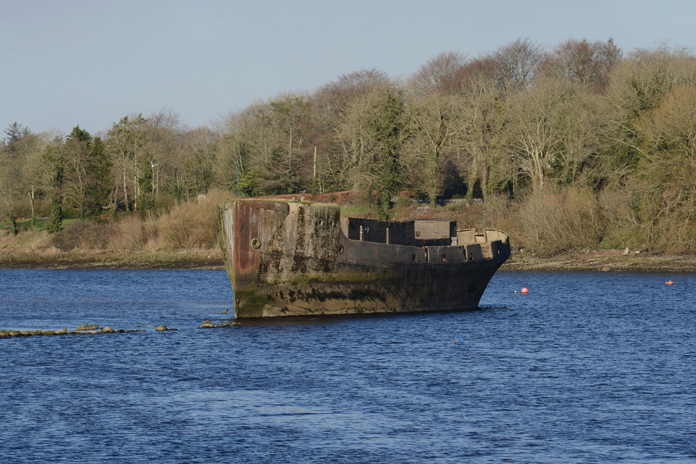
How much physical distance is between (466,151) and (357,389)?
59318 millimetres

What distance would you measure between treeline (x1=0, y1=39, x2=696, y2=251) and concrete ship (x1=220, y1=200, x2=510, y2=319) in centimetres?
3118

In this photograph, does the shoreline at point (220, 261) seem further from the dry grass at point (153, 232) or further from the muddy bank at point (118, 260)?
the dry grass at point (153, 232)

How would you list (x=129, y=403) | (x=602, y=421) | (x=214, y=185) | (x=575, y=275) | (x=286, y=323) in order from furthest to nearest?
(x=214, y=185) → (x=575, y=275) → (x=286, y=323) → (x=129, y=403) → (x=602, y=421)

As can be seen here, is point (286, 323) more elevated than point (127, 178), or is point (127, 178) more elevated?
point (127, 178)

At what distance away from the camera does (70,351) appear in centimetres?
2134

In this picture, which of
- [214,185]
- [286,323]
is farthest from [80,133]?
[286,323]

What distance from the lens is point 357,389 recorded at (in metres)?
16.9

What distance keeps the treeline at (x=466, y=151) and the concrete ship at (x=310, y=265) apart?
3118cm

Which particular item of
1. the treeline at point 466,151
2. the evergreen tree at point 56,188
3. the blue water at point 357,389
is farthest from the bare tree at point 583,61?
the blue water at point 357,389

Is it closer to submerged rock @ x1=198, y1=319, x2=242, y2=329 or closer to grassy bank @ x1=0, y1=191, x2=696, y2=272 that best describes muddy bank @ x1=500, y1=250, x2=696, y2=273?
grassy bank @ x1=0, y1=191, x2=696, y2=272

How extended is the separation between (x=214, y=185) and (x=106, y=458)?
82054 mm

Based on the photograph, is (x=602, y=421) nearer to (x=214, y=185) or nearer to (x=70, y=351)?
(x=70, y=351)

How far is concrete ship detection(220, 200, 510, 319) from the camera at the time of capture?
24.3 meters

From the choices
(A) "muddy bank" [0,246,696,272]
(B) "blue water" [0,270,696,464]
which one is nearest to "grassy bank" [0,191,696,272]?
(A) "muddy bank" [0,246,696,272]
